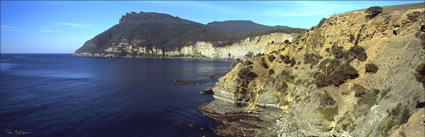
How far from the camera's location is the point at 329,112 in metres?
25.9

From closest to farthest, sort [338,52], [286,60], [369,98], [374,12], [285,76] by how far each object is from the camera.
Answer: [369,98] → [374,12] → [338,52] → [285,76] → [286,60]

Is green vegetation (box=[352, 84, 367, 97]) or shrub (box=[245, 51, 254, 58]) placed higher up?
shrub (box=[245, 51, 254, 58])

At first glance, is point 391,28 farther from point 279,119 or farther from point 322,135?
point 279,119

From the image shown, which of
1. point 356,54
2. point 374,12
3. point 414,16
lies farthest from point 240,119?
point 414,16

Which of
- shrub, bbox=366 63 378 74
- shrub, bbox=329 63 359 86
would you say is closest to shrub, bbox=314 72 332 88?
shrub, bbox=329 63 359 86

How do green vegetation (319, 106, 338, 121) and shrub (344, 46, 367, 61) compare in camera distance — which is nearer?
green vegetation (319, 106, 338, 121)

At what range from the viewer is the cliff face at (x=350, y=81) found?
20.5 metres

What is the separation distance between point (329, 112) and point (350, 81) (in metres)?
4.73

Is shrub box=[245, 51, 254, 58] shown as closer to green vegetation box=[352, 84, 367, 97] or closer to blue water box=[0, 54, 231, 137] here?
blue water box=[0, 54, 231, 137]

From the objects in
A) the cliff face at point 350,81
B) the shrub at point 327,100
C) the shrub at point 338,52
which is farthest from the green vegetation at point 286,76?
the shrub at point 327,100

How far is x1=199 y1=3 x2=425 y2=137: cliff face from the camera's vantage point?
807 inches

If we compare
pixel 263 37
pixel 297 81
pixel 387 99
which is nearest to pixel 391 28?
pixel 387 99

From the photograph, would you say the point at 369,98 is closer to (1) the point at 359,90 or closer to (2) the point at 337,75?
(1) the point at 359,90

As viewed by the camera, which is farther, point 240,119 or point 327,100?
point 240,119
